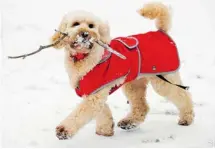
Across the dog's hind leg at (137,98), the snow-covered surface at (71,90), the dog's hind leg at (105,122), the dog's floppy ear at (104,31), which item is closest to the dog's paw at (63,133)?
the snow-covered surface at (71,90)

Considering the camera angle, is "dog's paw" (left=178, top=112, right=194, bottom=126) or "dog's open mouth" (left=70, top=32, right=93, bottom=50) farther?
"dog's paw" (left=178, top=112, right=194, bottom=126)

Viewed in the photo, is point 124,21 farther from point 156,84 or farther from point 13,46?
point 156,84

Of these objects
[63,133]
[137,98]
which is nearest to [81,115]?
[63,133]

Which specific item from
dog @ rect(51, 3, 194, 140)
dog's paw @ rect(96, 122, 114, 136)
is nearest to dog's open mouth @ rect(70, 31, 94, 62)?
dog @ rect(51, 3, 194, 140)

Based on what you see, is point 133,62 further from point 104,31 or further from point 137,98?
point 137,98

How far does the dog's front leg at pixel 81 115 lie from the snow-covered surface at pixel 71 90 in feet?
0.93

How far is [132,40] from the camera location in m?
4.08

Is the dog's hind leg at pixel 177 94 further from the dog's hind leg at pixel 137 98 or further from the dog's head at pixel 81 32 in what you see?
the dog's head at pixel 81 32

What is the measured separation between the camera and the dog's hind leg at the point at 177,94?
13.8 ft

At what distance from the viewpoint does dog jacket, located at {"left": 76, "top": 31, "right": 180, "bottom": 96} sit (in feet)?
12.3

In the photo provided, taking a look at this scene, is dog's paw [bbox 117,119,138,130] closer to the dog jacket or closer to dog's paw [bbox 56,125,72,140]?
the dog jacket

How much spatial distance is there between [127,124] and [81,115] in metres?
0.66

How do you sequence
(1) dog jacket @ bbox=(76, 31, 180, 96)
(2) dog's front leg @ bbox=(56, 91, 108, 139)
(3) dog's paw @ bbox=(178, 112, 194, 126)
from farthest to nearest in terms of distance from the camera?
1. (3) dog's paw @ bbox=(178, 112, 194, 126)
2. (1) dog jacket @ bbox=(76, 31, 180, 96)
3. (2) dog's front leg @ bbox=(56, 91, 108, 139)

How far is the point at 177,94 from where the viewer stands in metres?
4.27
